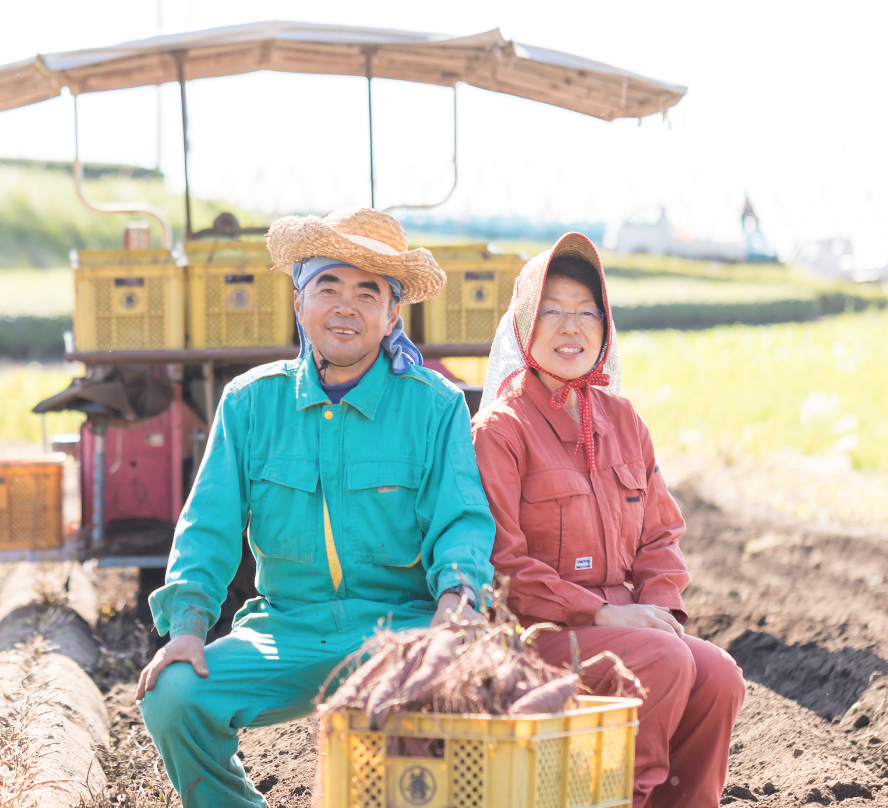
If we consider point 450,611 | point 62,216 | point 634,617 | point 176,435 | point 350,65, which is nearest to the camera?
point 450,611

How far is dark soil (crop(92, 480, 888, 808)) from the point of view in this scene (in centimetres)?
349

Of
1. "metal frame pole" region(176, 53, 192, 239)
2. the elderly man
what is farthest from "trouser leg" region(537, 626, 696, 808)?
"metal frame pole" region(176, 53, 192, 239)

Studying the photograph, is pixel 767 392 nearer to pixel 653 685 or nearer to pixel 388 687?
pixel 653 685

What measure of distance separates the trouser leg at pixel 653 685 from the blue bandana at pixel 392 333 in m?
1.00

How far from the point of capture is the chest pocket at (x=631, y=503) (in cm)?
299

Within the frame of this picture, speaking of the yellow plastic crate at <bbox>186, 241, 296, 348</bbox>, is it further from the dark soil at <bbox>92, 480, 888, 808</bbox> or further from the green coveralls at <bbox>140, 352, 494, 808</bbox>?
the green coveralls at <bbox>140, 352, 494, 808</bbox>

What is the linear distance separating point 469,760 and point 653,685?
79 centimetres

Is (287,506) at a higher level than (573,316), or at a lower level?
lower

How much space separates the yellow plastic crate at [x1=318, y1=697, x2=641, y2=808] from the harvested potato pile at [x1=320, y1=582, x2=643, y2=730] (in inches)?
1.2

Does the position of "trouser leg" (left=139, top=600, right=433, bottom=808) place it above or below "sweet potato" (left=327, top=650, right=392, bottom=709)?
below

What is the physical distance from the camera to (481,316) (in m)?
5.32

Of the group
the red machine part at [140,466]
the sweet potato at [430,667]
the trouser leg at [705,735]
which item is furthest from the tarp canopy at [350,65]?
the sweet potato at [430,667]

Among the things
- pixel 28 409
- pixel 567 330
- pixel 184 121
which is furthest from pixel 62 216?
pixel 567 330

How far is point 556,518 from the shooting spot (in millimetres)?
2883
